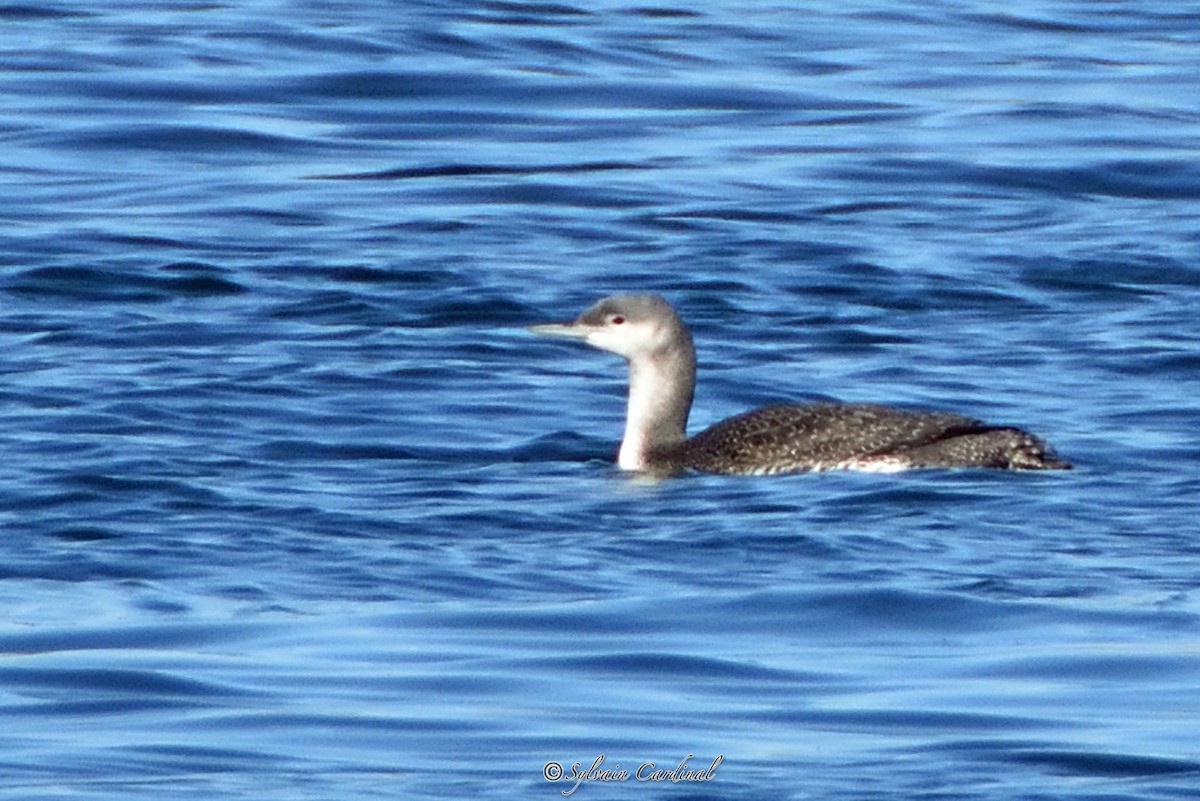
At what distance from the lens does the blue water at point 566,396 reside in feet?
28.2

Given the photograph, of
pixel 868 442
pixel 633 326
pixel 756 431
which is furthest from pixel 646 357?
pixel 868 442

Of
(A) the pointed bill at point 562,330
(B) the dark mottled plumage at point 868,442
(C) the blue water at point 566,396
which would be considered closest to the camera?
(C) the blue water at point 566,396

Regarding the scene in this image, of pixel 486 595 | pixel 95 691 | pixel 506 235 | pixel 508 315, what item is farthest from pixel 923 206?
pixel 95 691

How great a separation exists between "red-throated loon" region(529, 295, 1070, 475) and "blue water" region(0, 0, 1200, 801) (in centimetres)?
18

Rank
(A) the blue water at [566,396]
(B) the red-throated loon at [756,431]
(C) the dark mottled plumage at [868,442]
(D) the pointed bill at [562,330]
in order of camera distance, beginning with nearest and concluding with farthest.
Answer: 1. (A) the blue water at [566,396]
2. (C) the dark mottled plumage at [868,442]
3. (B) the red-throated loon at [756,431]
4. (D) the pointed bill at [562,330]

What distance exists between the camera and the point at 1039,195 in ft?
69.1

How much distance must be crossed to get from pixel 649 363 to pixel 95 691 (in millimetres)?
4958

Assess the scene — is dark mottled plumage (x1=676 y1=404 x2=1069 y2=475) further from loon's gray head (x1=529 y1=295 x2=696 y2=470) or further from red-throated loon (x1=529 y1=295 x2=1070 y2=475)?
loon's gray head (x1=529 y1=295 x2=696 y2=470)

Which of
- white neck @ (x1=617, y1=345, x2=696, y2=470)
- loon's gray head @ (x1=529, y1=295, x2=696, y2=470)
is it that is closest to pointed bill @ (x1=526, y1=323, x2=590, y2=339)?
loon's gray head @ (x1=529, y1=295, x2=696, y2=470)

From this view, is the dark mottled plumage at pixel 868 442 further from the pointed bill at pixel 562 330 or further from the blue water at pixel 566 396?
the pointed bill at pixel 562 330

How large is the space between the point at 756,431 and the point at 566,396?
2.35 meters

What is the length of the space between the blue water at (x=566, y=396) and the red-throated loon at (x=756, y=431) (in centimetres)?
18

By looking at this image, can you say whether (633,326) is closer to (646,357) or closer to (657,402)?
(646,357)

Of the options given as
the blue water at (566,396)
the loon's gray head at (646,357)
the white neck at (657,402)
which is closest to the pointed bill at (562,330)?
the loon's gray head at (646,357)
